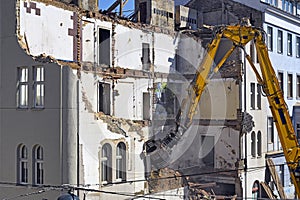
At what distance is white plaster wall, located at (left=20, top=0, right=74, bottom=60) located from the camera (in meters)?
19.2

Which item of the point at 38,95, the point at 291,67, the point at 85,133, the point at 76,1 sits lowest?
the point at 85,133

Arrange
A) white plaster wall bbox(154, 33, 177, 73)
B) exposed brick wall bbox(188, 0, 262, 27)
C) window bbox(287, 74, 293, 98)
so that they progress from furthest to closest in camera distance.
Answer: window bbox(287, 74, 293, 98), exposed brick wall bbox(188, 0, 262, 27), white plaster wall bbox(154, 33, 177, 73)

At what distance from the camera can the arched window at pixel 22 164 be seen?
736 inches

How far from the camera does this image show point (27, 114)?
18547 millimetres

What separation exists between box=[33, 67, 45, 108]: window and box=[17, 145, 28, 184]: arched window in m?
2.00

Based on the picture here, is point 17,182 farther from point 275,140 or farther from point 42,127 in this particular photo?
point 275,140

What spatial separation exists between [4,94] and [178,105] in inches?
458

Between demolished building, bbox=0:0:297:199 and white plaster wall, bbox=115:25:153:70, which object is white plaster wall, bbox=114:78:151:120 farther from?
white plaster wall, bbox=115:25:153:70

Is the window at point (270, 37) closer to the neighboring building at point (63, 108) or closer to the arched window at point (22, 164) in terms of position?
the neighboring building at point (63, 108)

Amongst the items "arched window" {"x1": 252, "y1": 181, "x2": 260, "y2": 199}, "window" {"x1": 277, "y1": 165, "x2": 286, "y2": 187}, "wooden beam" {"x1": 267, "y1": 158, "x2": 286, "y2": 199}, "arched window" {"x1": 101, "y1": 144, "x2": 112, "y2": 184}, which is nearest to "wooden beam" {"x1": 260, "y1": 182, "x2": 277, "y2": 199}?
"arched window" {"x1": 252, "y1": 181, "x2": 260, "y2": 199}

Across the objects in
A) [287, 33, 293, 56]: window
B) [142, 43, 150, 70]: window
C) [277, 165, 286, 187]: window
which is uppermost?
[287, 33, 293, 56]: window

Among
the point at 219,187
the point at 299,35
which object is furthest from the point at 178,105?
the point at 299,35

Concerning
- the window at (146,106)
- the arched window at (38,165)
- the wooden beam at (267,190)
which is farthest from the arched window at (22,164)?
the wooden beam at (267,190)

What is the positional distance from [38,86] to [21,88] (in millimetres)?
1013
